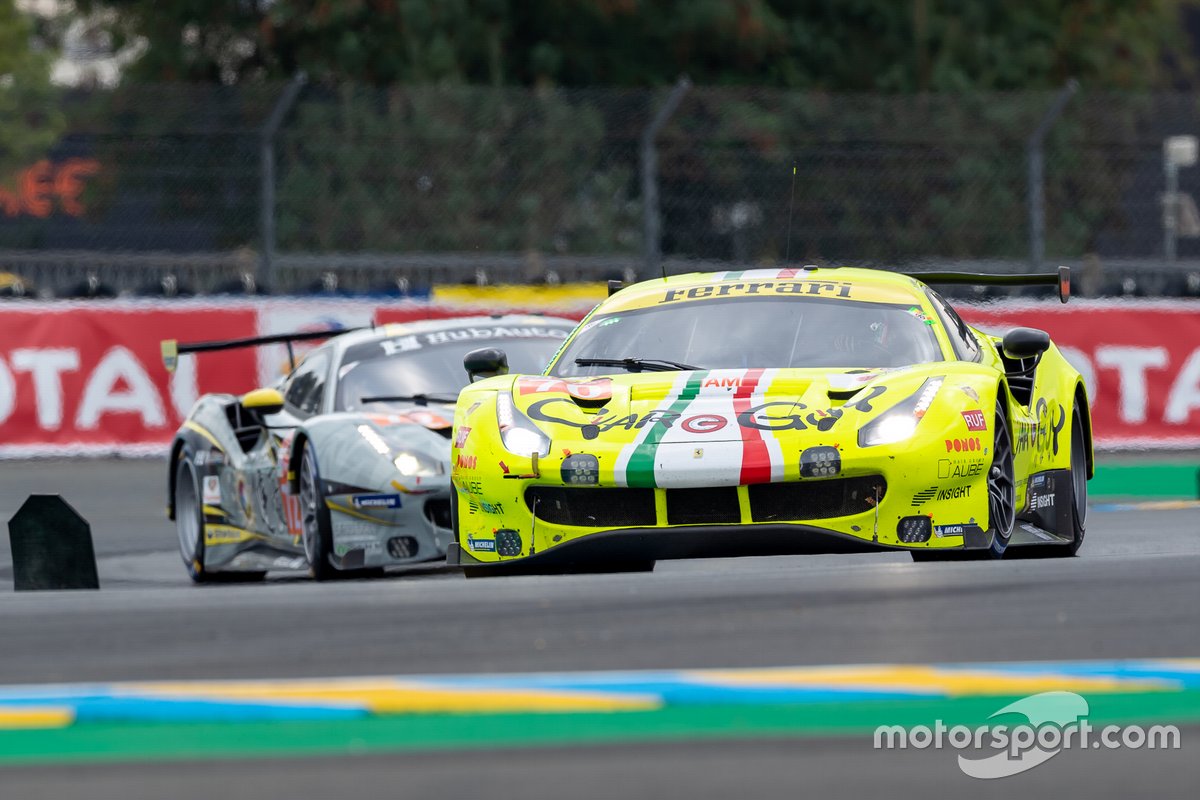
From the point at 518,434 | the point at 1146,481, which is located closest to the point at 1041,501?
the point at 518,434

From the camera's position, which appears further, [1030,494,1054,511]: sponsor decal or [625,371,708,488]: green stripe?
[1030,494,1054,511]: sponsor decal

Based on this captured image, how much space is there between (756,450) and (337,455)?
241cm

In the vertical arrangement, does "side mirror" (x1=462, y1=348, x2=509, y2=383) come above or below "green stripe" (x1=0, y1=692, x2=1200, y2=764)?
above

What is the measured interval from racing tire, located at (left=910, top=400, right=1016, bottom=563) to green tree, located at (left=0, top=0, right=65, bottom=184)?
26.6 m

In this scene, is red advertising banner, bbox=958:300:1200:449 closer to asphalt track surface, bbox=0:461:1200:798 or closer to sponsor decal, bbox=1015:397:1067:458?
sponsor decal, bbox=1015:397:1067:458

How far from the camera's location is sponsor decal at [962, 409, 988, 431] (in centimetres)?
A: 682

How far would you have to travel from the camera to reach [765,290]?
800 centimetres

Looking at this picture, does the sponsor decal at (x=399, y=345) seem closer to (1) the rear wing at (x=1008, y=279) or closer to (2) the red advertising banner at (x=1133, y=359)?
(1) the rear wing at (x=1008, y=279)

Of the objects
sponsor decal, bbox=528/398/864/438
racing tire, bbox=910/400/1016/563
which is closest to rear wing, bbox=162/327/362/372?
sponsor decal, bbox=528/398/864/438

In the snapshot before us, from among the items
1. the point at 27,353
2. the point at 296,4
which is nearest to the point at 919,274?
the point at 27,353

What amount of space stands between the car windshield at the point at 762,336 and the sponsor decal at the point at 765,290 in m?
0.06

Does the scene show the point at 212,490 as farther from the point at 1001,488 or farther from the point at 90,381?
the point at 90,381

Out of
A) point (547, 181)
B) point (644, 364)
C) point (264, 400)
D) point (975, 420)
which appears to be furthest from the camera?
point (547, 181)

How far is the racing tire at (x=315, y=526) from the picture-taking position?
8.38m
